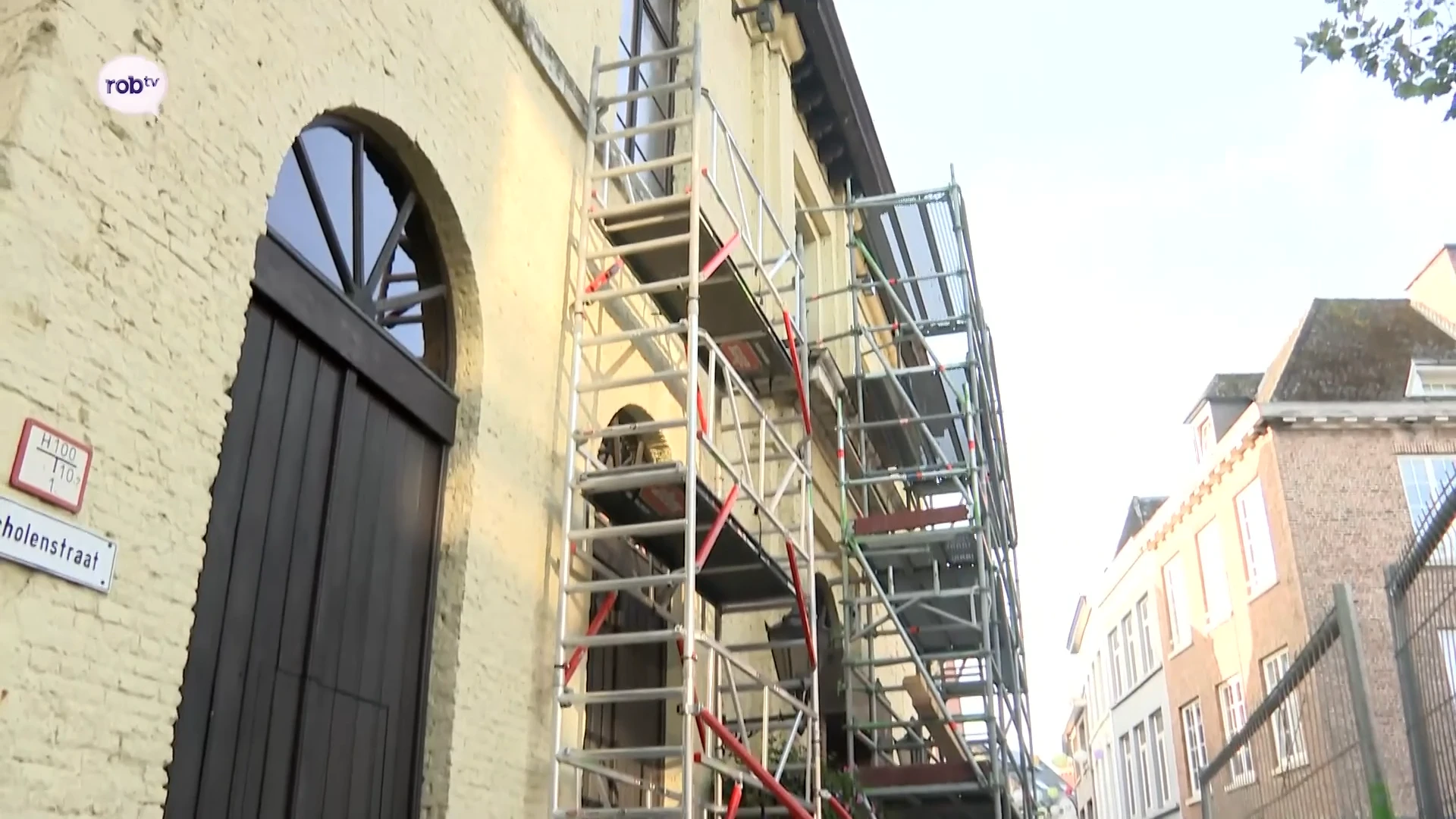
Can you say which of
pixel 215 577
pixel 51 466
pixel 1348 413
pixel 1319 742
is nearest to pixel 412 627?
pixel 215 577

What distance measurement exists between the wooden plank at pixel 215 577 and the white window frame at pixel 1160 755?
107ft

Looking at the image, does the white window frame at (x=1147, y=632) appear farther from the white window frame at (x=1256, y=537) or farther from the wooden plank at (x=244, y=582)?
the wooden plank at (x=244, y=582)

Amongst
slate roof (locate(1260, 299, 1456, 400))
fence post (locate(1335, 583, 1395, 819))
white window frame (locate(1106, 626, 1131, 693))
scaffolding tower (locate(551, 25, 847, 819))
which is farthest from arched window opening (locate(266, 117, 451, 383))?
white window frame (locate(1106, 626, 1131, 693))

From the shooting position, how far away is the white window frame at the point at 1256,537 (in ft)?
84.1

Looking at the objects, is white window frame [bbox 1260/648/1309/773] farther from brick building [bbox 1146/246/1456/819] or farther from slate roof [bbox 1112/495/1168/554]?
slate roof [bbox 1112/495/1168/554]

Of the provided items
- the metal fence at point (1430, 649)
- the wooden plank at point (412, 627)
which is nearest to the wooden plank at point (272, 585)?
the wooden plank at point (412, 627)

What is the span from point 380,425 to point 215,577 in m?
1.28

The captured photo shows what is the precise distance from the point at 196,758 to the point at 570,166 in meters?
4.39

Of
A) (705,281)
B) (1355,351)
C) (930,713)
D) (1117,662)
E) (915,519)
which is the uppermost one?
(1355,351)

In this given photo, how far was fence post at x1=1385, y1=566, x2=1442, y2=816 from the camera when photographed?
4.67 m

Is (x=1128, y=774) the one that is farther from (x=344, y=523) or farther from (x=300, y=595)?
(x=300, y=595)

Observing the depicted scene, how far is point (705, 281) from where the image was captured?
8.08 m

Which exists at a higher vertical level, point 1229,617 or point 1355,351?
point 1355,351

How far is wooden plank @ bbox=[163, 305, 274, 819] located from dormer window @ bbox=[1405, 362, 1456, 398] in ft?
87.8
